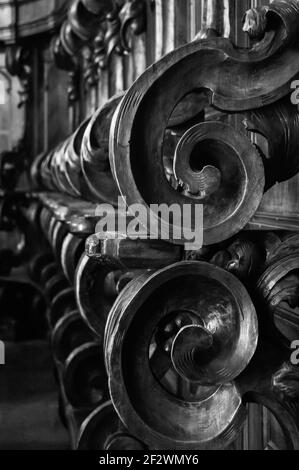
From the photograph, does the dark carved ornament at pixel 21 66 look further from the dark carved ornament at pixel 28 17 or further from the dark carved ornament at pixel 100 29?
the dark carved ornament at pixel 100 29

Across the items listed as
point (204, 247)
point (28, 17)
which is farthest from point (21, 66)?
point (204, 247)

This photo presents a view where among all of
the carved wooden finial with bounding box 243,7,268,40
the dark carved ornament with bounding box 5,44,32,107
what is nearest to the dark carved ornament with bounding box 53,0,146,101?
the dark carved ornament with bounding box 5,44,32,107

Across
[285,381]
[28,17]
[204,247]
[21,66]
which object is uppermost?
[28,17]

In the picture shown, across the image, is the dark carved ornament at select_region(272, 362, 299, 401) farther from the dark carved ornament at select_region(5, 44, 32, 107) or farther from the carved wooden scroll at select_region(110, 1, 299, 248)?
the dark carved ornament at select_region(5, 44, 32, 107)

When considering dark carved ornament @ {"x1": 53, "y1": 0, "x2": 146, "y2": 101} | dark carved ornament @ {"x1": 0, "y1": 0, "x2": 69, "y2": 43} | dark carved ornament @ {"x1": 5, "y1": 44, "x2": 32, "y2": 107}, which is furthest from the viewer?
dark carved ornament @ {"x1": 5, "y1": 44, "x2": 32, "y2": 107}

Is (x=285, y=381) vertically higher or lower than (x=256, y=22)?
lower

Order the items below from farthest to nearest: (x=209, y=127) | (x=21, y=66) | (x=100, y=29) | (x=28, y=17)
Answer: (x=21, y=66) → (x=28, y=17) → (x=100, y=29) → (x=209, y=127)

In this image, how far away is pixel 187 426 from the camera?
0.57 m

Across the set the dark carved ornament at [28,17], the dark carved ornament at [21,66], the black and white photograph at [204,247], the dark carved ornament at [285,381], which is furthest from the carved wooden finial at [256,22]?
the dark carved ornament at [21,66]

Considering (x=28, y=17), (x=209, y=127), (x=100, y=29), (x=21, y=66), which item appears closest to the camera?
(x=209, y=127)

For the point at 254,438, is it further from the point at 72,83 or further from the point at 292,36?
the point at 72,83

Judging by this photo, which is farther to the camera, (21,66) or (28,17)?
(21,66)

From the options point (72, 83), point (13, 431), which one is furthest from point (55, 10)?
point (13, 431)

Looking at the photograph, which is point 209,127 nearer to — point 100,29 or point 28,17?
point 100,29
